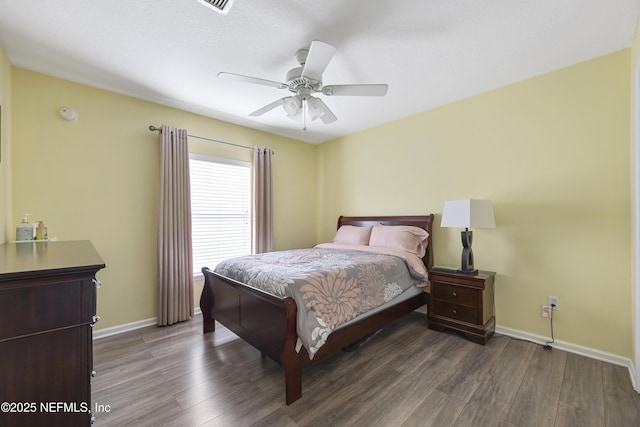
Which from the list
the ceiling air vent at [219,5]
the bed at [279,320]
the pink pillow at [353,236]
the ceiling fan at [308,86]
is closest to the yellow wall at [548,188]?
the pink pillow at [353,236]

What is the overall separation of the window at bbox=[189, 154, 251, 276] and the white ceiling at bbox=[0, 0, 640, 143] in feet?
3.40

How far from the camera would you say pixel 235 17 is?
6.03 ft

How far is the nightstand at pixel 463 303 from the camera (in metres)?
2.53

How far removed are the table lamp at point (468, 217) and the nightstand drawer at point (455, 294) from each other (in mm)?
189

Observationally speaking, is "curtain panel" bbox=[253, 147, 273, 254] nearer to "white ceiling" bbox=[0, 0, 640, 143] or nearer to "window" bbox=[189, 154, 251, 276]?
"window" bbox=[189, 154, 251, 276]

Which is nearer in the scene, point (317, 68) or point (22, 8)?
point (22, 8)

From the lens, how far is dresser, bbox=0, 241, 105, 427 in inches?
37.9

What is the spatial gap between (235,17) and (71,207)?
241cm

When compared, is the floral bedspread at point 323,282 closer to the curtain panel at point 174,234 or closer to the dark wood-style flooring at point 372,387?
the dark wood-style flooring at point 372,387

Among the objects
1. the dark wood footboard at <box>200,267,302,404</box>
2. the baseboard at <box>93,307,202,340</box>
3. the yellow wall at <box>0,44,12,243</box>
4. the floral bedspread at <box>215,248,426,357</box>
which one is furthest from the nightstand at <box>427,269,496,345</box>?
the yellow wall at <box>0,44,12,243</box>

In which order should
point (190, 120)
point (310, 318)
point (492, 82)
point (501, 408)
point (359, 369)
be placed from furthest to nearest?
point (190, 120) < point (492, 82) < point (359, 369) < point (310, 318) < point (501, 408)

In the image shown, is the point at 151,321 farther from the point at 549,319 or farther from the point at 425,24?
the point at 549,319

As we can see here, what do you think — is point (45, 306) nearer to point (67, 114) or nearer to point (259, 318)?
point (259, 318)

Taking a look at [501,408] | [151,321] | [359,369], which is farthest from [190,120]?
[501,408]
